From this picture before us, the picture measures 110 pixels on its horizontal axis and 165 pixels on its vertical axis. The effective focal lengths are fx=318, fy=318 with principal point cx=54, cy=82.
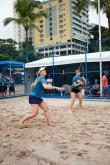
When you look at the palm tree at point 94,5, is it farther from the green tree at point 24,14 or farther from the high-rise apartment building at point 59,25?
the high-rise apartment building at point 59,25

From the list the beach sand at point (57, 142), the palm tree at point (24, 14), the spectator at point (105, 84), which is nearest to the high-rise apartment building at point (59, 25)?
the palm tree at point (24, 14)

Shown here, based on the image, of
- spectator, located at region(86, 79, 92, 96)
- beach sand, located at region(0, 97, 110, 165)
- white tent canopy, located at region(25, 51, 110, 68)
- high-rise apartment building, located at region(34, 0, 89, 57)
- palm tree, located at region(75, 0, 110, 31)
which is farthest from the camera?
high-rise apartment building, located at region(34, 0, 89, 57)

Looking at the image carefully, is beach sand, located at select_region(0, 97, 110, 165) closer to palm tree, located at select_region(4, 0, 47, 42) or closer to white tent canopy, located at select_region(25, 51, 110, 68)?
white tent canopy, located at select_region(25, 51, 110, 68)

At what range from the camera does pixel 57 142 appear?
6621 millimetres

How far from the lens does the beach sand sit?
540 cm

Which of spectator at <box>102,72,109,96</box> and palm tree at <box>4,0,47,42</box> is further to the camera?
palm tree at <box>4,0,47,42</box>

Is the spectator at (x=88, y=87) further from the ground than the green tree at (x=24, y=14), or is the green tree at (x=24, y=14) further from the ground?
the green tree at (x=24, y=14)

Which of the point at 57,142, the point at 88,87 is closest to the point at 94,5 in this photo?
the point at 88,87

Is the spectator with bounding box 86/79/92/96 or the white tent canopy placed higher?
the white tent canopy

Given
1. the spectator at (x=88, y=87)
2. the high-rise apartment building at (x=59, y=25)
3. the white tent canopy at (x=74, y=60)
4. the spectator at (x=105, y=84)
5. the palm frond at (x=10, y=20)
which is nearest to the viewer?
the spectator at (x=105, y=84)

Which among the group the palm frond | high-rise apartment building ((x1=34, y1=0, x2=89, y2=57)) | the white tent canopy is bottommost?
the white tent canopy

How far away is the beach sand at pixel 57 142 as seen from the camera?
5.40m

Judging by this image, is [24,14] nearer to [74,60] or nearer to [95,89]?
[74,60]

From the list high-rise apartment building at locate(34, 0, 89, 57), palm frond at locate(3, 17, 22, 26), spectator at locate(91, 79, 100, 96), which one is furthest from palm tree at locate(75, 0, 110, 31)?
high-rise apartment building at locate(34, 0, 89, 57)
